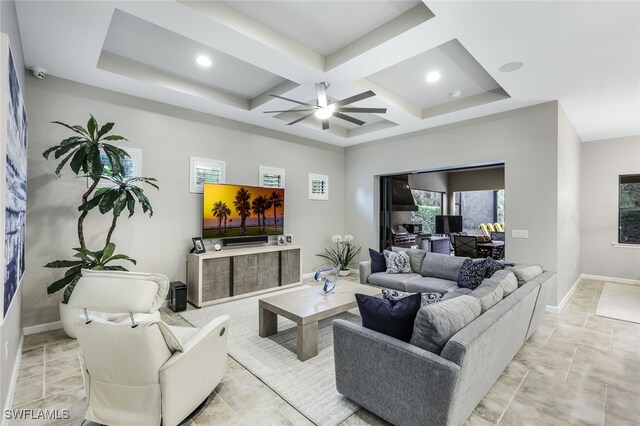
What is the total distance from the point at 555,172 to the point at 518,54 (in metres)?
2.09

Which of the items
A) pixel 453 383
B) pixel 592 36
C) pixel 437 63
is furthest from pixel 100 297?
pixel 592 36

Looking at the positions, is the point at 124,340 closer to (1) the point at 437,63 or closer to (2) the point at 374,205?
(1) the point at 437,63

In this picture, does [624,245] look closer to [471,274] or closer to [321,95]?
[471,274]

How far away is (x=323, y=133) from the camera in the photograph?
631 cm

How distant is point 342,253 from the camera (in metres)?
7.05

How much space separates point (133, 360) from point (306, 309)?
168cm

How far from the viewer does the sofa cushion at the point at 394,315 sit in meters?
1.95

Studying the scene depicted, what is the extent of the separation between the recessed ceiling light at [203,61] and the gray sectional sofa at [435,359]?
3.43 m

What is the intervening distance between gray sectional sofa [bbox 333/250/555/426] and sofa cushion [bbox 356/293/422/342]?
57 millimetres

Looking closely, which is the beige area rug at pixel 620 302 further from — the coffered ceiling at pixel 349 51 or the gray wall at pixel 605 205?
the coffered ceiling at pixel 349 51

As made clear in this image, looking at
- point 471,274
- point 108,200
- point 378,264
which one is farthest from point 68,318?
point 471,274

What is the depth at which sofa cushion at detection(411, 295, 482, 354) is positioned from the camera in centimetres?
178

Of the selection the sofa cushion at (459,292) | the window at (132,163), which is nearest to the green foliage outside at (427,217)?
the sofa cushion at (459,292)

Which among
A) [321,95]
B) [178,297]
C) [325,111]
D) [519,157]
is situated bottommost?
[178,297]
